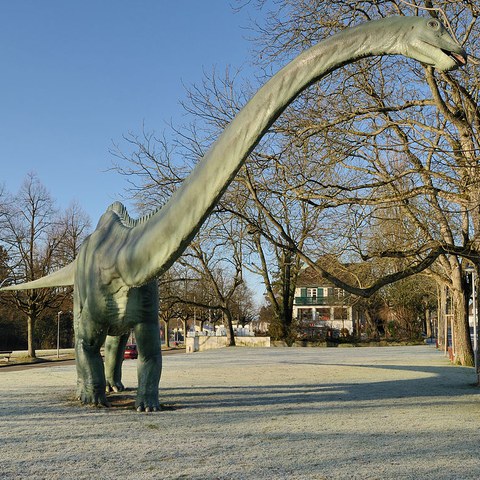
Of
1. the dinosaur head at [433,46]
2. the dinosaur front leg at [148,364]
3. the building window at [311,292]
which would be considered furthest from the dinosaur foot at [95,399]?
the building window at [311,292]

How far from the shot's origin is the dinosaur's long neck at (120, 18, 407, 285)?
4676mm

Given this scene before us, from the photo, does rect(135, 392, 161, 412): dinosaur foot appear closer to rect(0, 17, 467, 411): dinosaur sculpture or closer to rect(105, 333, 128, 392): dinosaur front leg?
rect(0, 17, 467, 411): dinosaur sculpture

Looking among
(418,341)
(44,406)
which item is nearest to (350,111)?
(44,406)

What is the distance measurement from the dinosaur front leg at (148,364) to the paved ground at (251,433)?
8.9 inches

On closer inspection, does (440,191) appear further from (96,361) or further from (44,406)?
(44,406)

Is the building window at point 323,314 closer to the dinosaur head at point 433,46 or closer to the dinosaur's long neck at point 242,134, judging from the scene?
the dinosaur's long neck at point 242,134

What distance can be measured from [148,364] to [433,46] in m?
6.01

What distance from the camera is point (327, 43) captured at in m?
4.82

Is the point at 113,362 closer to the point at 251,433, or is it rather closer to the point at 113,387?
the point at 113,387

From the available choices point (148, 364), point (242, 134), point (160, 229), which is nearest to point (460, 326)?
point (148, 364)

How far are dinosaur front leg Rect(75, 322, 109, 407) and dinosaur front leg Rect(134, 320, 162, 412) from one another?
2.41 ft

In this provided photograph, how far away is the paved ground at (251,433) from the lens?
5.61m

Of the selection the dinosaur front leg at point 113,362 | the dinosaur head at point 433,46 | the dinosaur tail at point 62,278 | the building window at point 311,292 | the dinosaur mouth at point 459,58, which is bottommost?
the dinosaur front leg at point 113,362

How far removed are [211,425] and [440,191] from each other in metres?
5.55
